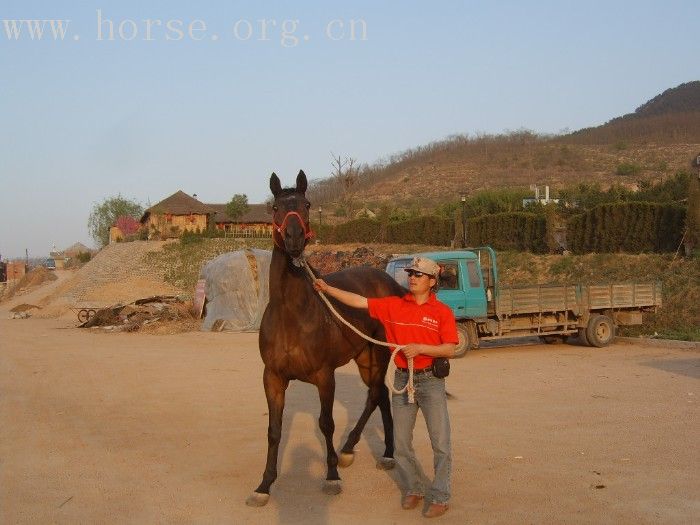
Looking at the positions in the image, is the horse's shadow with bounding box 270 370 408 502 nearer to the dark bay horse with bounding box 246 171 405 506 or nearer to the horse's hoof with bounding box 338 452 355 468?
the horse's hoof with bounding box 338 452 355 468

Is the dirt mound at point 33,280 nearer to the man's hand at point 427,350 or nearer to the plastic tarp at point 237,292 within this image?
the plastic tarp at point 237,292

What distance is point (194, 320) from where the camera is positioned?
28000 mm

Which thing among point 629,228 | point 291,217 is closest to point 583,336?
point 629,228

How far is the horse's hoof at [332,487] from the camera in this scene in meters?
6.39

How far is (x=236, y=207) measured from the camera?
266 ft

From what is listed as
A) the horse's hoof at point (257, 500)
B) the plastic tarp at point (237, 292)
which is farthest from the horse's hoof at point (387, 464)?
the plastic tarp at point (237, 292)

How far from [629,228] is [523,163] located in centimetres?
7655

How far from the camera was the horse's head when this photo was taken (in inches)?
232

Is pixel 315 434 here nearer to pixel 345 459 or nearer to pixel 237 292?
pixel 345 459

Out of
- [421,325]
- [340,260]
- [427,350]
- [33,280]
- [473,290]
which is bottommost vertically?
[33,280]

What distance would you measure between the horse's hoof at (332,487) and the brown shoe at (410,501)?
2.12 ft

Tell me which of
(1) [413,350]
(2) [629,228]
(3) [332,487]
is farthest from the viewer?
(2) [629,228]

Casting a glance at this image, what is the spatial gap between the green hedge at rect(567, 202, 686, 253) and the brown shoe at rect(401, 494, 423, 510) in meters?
25.9

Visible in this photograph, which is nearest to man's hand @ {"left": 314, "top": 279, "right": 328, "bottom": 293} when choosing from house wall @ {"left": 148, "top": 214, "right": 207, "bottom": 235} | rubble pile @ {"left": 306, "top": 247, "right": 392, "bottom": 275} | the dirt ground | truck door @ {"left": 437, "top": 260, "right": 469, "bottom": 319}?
the dirt ground
